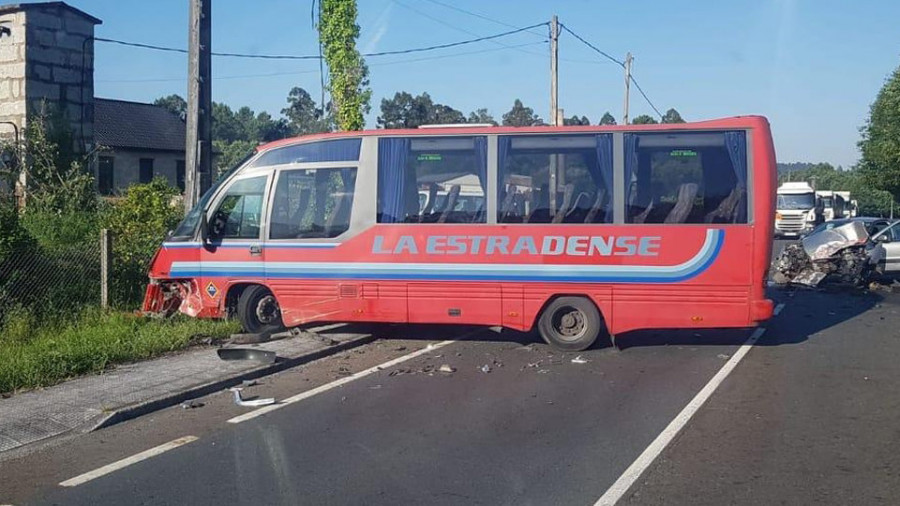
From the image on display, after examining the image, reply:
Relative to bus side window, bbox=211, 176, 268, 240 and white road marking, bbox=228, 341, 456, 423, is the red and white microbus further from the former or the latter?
white road marking, bbox=228, 341, 456, 423

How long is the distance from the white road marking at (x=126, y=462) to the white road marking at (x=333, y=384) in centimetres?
75

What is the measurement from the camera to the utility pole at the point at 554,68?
2809 centimetres

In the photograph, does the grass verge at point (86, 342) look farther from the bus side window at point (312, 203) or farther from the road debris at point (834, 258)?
the road debris at point (834, 258)

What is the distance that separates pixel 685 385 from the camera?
9.64 meters

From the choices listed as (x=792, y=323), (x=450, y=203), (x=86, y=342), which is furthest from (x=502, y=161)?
(x=792, y=323)

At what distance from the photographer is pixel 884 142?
116 ft

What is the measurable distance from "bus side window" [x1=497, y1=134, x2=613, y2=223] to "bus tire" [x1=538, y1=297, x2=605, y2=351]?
1.10 meters

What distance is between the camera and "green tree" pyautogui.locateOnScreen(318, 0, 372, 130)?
24.4 metres

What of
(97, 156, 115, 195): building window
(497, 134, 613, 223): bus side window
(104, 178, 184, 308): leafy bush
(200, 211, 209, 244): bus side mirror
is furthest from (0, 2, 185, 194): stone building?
(97, 156, 115, 195): building window

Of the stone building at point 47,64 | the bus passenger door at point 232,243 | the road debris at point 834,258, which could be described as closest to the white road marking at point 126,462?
the bus passenger door at point 232,243

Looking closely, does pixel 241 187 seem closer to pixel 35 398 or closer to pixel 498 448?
pixel 35 398

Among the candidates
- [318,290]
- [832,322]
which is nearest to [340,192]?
[318,290]

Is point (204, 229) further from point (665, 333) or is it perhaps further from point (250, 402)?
point (665, 333)

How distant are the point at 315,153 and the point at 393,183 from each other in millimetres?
1225
